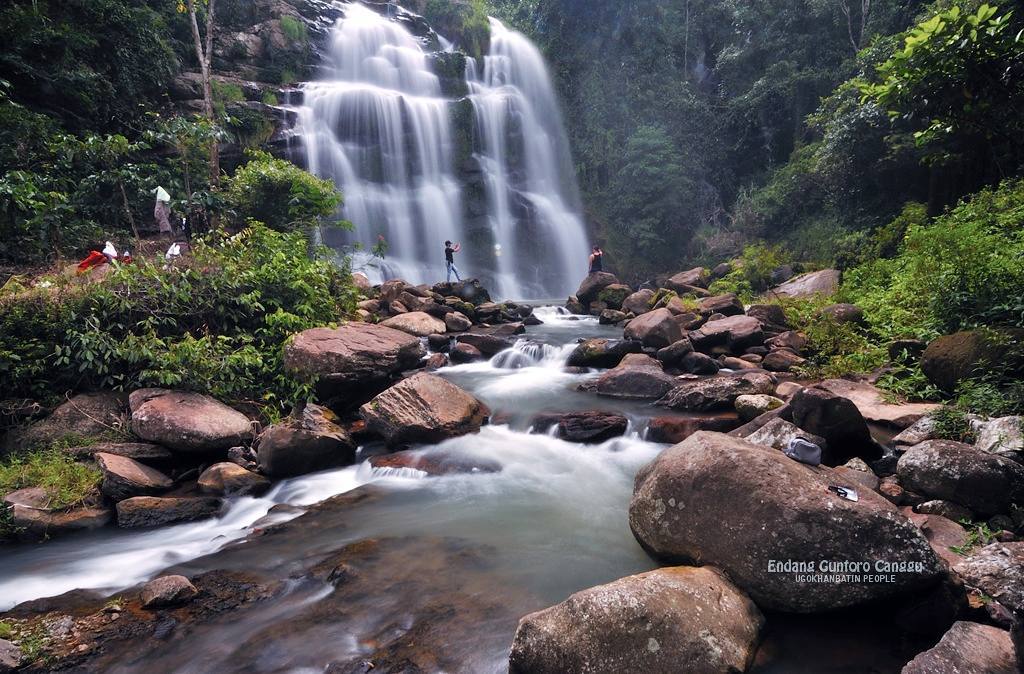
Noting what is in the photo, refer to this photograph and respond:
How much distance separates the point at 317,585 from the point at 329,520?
128 centimetres

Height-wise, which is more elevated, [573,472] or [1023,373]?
[1023,373]

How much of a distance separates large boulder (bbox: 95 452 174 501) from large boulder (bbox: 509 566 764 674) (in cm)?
518

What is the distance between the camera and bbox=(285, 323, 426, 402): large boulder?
7.95 m

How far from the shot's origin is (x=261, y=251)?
966 cm

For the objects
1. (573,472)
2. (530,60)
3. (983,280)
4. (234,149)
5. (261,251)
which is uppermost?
(530,60)

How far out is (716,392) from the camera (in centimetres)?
805

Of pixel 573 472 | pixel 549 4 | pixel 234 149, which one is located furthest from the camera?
pixel 549 4

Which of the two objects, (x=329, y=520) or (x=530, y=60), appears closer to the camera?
(x=329, y=520)

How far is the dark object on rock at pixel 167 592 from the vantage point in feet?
13.8

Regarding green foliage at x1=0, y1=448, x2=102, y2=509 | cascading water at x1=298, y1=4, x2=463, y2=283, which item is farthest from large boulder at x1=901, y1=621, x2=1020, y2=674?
cascading water at x1=298, y1=4, x2=463, y2=283

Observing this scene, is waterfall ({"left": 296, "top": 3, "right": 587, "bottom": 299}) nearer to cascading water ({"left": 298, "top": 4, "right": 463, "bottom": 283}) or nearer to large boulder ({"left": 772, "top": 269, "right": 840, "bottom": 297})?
cascading water ({"left": 298, "top": 4, "right": 463, "bottom": 283})

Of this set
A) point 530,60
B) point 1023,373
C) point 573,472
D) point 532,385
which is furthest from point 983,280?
point 530,60

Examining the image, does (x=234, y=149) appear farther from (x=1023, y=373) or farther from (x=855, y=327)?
(x=1023, y=373)

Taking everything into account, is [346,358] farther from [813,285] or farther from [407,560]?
[813,285]
